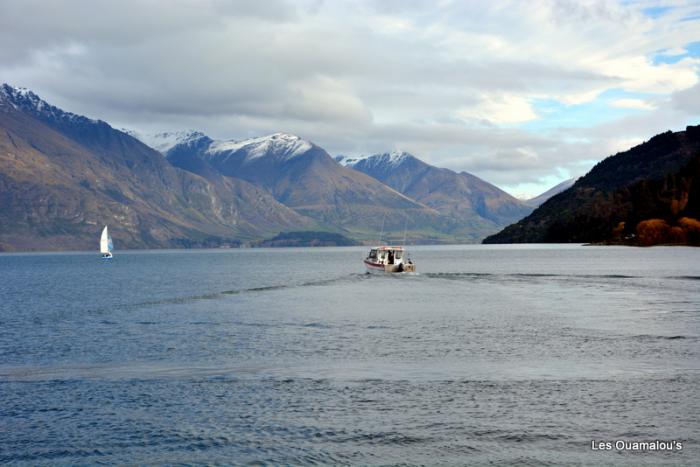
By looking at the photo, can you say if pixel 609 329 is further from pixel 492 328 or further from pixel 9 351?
pixel 9 351

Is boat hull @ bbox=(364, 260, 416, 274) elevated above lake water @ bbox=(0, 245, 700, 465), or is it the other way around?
boat hull @ bbox=(364, 260, 416, 274)

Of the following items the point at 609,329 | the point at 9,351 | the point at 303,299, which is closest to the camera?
the point at 9,351

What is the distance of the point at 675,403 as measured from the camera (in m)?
38.6

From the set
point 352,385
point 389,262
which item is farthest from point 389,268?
point 352,385

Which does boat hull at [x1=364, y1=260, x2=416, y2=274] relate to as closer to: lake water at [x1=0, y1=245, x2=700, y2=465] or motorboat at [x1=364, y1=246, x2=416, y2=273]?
motorboat at [x1=364, y1=246, x2=416, y2=273]

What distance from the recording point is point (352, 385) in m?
45.2

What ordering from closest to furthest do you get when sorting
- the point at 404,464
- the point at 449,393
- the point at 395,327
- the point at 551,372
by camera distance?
the point at 404,464 → the point at 449,393 → the point at 551,372 → the point at 395,327

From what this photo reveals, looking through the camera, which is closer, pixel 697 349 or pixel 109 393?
pixel 109 393

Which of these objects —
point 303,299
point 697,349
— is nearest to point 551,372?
point 697,349

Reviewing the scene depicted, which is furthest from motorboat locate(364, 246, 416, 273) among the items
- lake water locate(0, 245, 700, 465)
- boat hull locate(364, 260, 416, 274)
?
lake water locate(0, 245, 700, 465)

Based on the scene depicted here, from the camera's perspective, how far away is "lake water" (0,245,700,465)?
107ft

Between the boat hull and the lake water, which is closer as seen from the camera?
the lake water

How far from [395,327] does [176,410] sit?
3942 cm

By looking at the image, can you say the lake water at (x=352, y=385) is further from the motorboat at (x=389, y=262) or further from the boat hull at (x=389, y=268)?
the motorboat at (x=389, y=262)
